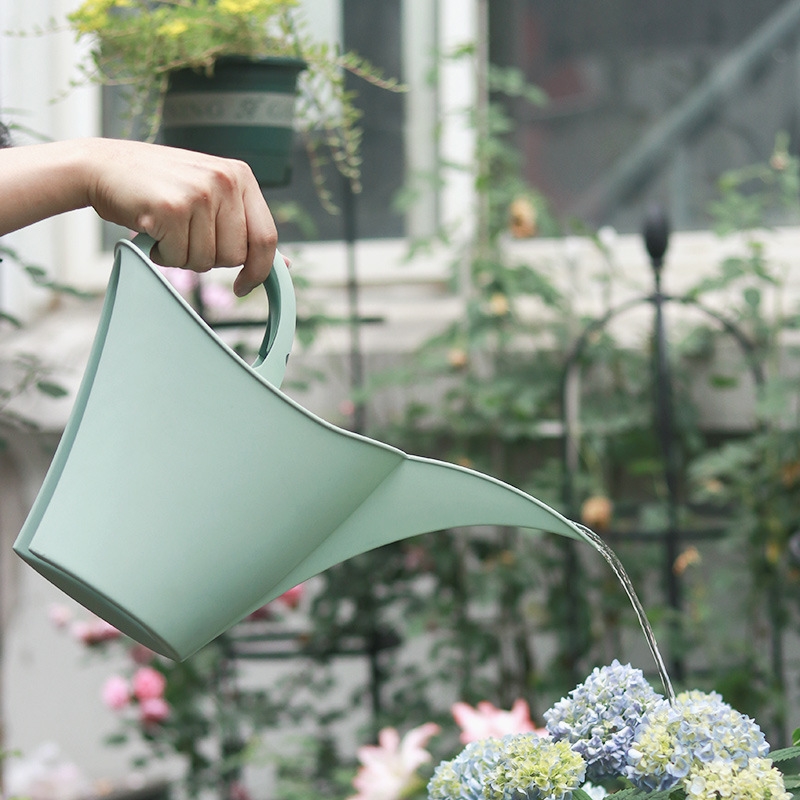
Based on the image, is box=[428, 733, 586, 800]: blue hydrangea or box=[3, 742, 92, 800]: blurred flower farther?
box=[3, 742, 92, 800]: blurred flower

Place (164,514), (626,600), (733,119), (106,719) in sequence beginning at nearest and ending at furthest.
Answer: (164,514) → (626,600) → (733,119) → (106,719)

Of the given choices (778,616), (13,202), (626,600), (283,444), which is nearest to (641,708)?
(283,444)

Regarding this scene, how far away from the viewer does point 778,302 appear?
1767 mm

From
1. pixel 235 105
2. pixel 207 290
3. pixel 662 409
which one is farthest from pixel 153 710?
pixel 235 105

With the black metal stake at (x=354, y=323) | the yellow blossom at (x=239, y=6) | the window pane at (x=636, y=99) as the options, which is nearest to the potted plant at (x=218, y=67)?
the yellow blossom at (x=239, y=6)

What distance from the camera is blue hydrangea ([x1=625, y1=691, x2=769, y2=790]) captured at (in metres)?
0.47

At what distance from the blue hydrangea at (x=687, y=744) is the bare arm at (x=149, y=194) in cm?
30

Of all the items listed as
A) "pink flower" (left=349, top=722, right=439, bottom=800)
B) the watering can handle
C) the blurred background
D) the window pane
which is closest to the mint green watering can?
the watering can handle

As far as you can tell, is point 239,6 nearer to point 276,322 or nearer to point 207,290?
point 276,322

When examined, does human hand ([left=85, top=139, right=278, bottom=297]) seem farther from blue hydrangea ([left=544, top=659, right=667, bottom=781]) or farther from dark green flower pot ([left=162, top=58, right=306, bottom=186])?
dark green flower pot ([left=162, top=58, right=306, bottom=186])

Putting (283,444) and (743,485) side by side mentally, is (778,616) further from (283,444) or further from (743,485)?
(283,444)

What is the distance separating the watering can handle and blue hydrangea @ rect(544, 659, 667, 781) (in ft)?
0.76

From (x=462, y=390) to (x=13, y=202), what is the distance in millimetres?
1451

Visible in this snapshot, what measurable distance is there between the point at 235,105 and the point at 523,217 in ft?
3.27
